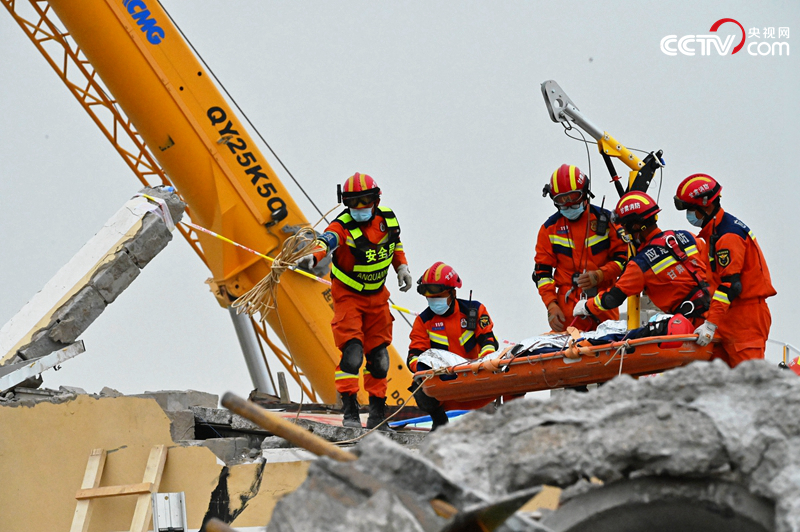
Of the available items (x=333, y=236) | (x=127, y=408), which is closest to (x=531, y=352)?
(x=333, y=236)

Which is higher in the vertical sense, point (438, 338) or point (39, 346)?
point (39, 346)

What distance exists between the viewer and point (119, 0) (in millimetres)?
7906

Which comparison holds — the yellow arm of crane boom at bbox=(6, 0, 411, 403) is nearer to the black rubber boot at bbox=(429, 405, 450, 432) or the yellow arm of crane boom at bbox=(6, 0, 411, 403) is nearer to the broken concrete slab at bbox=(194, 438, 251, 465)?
the black rubber boot at bbox=(429, 405, 450, 432)

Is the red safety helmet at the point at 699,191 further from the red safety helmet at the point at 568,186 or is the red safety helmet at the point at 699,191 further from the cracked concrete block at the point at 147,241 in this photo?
the cracked concrete block at the point at 147,241

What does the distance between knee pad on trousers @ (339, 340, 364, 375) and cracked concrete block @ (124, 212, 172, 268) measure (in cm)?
158

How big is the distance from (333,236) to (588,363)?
5.91 ft

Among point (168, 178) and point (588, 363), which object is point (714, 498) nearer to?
point (588, 363)

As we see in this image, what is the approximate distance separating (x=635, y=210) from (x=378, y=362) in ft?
6.22

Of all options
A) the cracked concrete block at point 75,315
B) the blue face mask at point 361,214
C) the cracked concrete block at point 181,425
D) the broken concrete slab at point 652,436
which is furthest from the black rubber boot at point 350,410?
the broken concrete slab at point 652,436

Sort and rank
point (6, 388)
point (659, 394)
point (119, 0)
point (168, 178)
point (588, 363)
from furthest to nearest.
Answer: point (168, 178)
point (119, 0)
point (6, 388)
point (588, 363)
point (659, 394)

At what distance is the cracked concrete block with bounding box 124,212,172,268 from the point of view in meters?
6.29

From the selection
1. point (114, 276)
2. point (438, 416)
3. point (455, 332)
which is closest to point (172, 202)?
point (114, 276)

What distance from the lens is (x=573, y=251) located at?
6.23m

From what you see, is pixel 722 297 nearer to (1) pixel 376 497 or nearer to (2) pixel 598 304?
(2) pixel 598 304
